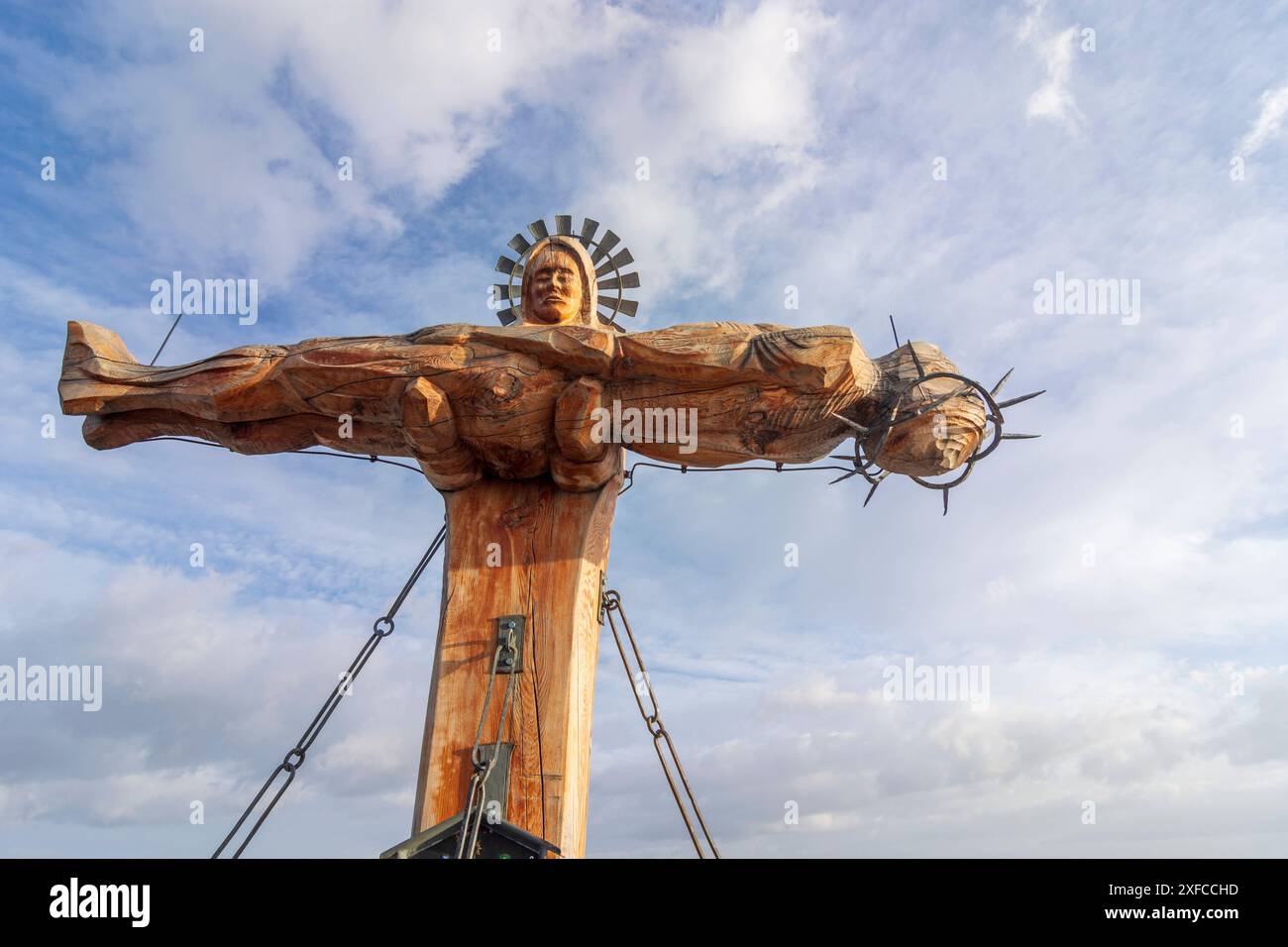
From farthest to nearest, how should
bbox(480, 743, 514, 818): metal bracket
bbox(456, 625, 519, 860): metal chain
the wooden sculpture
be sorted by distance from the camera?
the wooden sculpture → bbox(480, 743, 514, 818): metal bracket → bbox(456, 625, 519, 860): metal chain

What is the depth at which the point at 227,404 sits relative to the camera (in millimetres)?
3781

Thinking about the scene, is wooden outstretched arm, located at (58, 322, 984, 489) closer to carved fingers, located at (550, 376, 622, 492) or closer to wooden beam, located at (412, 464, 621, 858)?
carved fingers, located at (550, 376, 622, 492)

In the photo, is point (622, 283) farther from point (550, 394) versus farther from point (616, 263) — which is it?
point (550, 394)

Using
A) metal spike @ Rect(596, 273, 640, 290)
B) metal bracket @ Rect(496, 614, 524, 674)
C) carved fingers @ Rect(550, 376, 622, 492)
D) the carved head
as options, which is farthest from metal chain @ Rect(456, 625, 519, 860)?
metal spike @ Rect(596, 273, 640, 290)

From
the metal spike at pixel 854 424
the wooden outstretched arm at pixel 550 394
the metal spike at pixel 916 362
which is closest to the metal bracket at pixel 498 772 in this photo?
the wooden outstretched arm at pixel 550 394

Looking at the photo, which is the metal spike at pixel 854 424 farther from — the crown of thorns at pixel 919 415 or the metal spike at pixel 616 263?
the metal spike at pixel 616 263

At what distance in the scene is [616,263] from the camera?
14.9 feet

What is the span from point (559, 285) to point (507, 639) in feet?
5.22

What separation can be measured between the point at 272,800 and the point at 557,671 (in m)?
1.21

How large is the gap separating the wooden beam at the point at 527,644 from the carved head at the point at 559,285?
75cm

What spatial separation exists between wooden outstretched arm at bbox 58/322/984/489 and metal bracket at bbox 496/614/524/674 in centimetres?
60

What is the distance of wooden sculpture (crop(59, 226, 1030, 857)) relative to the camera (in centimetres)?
347
